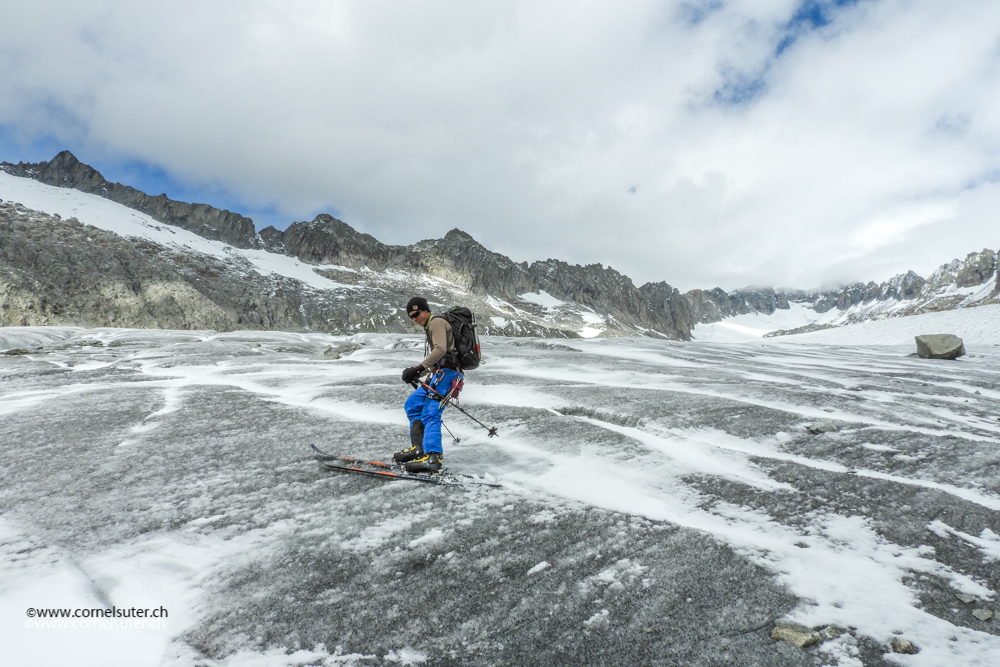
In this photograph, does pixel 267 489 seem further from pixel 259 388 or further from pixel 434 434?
pixel 259 388

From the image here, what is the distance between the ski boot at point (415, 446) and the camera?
6555mm

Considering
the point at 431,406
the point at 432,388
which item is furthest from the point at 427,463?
the point at 432,388

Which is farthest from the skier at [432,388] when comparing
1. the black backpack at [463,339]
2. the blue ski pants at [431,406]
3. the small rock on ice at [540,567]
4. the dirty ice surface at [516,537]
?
the small rock on ice at [540,567]

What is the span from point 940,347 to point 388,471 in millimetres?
29858

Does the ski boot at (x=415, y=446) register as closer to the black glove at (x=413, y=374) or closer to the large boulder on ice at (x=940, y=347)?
the black glove at (x=413, y=374)

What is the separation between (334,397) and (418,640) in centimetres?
914

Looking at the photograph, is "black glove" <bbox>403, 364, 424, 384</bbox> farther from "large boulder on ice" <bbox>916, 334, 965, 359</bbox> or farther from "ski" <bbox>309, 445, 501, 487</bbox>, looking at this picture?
"large boulder on ice" <bbox>916, 334, 965, 359</bbox>

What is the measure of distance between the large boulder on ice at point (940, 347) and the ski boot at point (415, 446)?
1132 inches

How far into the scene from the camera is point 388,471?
6227 millimetres

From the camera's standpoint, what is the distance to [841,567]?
13.6 feet

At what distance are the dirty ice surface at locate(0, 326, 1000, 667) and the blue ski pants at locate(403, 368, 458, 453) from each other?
748mm

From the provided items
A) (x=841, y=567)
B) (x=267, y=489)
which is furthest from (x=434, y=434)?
(x=841, y=567)

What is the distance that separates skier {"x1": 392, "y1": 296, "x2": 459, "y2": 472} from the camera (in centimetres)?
642

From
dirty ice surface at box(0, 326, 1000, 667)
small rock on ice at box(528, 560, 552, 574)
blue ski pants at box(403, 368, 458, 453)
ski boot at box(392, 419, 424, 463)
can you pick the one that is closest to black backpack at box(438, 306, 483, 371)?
blue ski pants at box(403, 368, 458, 453)
